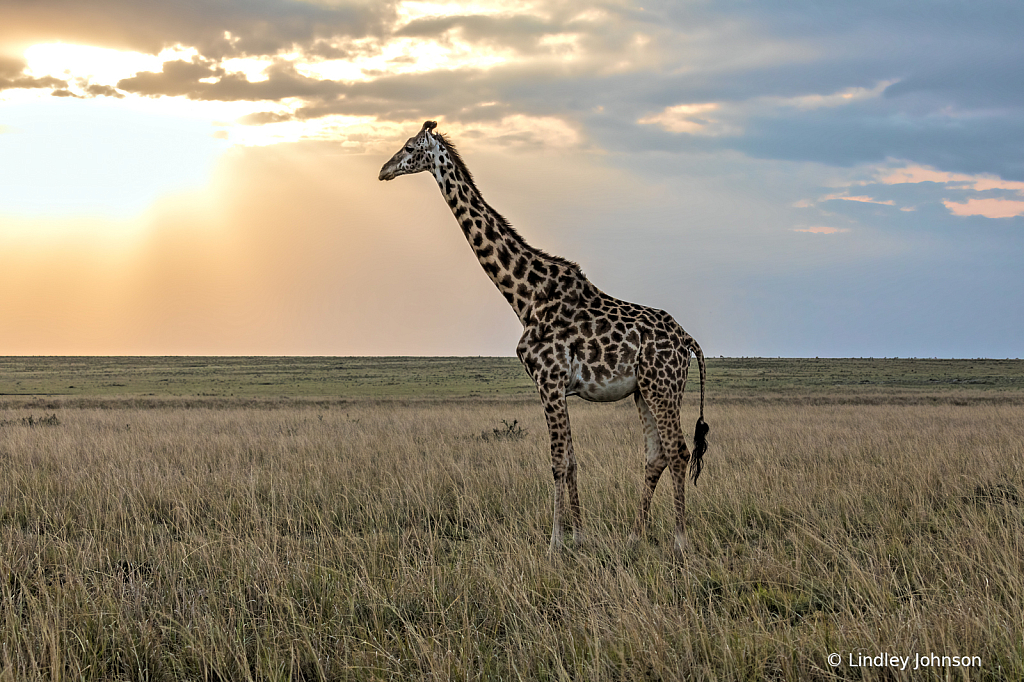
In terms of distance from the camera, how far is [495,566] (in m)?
6.48

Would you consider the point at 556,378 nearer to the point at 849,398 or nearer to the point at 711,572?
the point at 711,572

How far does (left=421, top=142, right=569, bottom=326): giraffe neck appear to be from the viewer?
26.1 feet

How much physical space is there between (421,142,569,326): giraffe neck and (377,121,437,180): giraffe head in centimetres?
13

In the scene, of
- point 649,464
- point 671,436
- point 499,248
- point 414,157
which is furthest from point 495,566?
point 414,157

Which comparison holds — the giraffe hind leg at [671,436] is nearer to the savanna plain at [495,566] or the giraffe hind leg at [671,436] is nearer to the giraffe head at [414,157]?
the savanna plain at [495,566]

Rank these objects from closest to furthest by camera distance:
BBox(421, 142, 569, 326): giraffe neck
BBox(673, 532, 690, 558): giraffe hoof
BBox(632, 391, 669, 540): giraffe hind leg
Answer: BBox(673, 532, 690, 558): giraffe hoof < BBox(632, 391, 669, 540): giraffe hind leg < BBox(421, 142, 569, 326): giraffe neck

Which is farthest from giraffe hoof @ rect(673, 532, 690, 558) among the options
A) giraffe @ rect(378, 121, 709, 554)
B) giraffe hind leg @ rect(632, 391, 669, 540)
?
giraffe hind leg @ rect(632, 391, 669, 540)

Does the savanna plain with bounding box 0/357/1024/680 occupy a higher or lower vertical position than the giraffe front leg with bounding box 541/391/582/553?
lower

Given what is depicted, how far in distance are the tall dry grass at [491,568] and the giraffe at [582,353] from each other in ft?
2.39

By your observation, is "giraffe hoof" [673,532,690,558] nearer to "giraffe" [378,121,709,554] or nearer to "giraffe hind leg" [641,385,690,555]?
"giraffe" [378,121,709,554]

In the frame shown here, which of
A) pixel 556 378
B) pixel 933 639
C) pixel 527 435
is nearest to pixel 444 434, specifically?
pixel 527 435

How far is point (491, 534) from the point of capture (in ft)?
25.6

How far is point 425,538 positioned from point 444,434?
9.70m

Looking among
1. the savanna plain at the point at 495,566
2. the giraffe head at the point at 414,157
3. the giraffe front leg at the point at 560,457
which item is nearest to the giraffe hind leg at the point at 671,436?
the savanna plain at the point at 495,566
